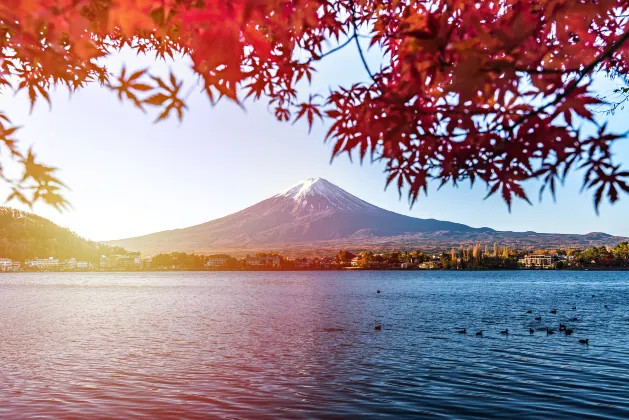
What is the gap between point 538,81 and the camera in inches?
145

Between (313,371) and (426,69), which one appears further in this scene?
(313,371)

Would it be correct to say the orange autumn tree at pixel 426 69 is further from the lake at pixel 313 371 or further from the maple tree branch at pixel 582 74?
the lake at pixel 313 371

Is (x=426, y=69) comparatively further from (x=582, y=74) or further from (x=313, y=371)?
(x=313, y=371)

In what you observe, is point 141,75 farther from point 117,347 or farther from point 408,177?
point 117,347

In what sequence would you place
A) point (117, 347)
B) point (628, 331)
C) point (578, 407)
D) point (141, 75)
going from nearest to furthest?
point (141, 75) → point (578, 407) → point (117, 347) → point (628, 331)

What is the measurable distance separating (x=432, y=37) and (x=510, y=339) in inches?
1284

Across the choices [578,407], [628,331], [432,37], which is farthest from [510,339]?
[432,37]

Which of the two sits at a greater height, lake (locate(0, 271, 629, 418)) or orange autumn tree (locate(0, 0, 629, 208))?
orange autumn tree (locate(0, 0, 629, 208))

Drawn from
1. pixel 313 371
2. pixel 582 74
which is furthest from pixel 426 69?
pixel 313 371

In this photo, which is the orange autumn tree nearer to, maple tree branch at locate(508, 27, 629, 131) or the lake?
maple tree branch at locate(508, 27, 629, 131)

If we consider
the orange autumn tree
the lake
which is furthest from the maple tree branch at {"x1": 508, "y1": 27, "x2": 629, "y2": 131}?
the lake

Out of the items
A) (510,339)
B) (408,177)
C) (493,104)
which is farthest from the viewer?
(510,339)

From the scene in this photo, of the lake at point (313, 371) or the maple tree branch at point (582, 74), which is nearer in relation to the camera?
the maple tree branch at point (582, 74)

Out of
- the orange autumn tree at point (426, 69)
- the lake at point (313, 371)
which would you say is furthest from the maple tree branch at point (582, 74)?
the lake at point (313, 371)
